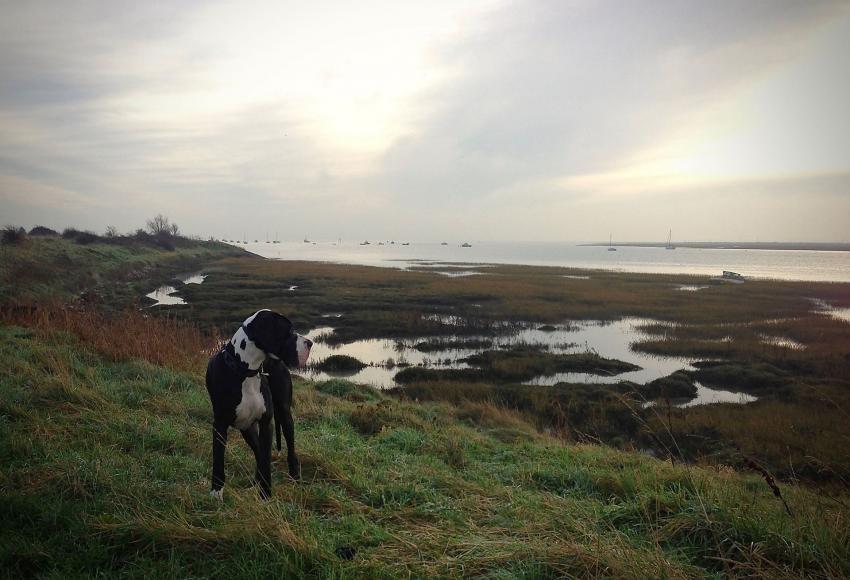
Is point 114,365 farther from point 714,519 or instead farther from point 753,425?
point 753,425

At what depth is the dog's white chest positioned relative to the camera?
3.67 metres

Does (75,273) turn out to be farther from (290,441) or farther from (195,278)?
(290,441)

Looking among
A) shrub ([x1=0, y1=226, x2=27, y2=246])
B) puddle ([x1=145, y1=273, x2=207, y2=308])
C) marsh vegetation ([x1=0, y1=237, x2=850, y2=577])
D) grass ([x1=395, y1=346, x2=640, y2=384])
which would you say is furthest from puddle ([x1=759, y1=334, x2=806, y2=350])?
shrub ([x1=0, y1=226, x2=27, y2=246])

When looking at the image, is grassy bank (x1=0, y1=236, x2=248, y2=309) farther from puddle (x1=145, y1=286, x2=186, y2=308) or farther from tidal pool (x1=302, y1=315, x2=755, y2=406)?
tidal pool (x1=302, y1=315, x2=755, y2=406)

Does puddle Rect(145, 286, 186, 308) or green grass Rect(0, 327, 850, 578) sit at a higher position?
green grass Rect(0, 327, 850, 578)

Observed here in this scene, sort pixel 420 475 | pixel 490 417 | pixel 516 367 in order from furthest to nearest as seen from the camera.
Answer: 1. pixel 516 367
2. pixel 490 417
3. pixel 420 475

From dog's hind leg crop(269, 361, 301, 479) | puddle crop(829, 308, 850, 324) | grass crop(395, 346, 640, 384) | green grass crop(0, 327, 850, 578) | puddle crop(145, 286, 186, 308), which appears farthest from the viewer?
puddle crop(145, 286, 186, 308)

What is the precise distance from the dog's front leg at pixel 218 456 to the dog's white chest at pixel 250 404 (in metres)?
0.11

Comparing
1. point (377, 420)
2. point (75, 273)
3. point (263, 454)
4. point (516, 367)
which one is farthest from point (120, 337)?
point (75, 273)

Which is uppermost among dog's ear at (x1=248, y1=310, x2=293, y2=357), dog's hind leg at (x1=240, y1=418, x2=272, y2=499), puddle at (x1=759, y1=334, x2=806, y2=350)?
dog's ear at (x1=248, y1=310, x2=293, y2=357)

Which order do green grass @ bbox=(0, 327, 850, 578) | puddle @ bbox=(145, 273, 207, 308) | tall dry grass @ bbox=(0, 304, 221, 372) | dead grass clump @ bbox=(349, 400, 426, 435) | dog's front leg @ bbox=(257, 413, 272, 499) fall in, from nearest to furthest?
green grass @ bbox=(0, 327, 850, 578), dog's front leg @ bbox=(257, 413, 272, 499), dead grass clump @ bbox=(349, 400, 426, 435), tall dry grass @ bbox=(0, 304, 221, 372), puddle @ bbox=(145, 273, 207, 308)

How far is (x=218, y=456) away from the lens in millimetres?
3721

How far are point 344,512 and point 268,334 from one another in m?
1.58

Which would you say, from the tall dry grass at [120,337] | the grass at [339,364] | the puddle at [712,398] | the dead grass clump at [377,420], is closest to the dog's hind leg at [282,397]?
the dead grass clump at [377,420]
